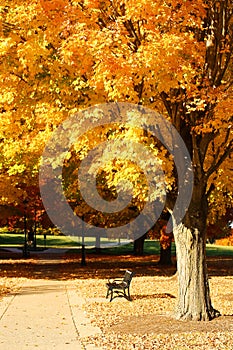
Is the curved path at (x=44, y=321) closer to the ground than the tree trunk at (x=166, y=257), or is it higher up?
closer to the ground

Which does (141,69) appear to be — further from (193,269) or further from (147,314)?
(147,314)

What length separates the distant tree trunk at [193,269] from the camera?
547 inches

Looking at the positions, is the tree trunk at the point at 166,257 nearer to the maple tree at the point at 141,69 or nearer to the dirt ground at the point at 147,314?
the dirt ground at the point at 147,314

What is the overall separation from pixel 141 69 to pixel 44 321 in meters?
6.15

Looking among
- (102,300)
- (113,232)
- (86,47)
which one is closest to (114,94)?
(86,47)

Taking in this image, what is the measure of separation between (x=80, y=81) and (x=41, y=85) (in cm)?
125

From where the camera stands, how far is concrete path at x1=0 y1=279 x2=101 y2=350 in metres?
11.2

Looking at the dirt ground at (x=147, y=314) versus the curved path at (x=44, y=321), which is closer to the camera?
the curved path at (x=44, y=321)

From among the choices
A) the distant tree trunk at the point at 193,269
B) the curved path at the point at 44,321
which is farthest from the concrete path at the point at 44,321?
the distant tree trunk at the point at 193,269

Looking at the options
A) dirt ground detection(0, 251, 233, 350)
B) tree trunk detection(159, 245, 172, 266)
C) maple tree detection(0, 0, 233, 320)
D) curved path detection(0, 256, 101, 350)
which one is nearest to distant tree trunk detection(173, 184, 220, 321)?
maple tree detection(0, 0, 233, 320)

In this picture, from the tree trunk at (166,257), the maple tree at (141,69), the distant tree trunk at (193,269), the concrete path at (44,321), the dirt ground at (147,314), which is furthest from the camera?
the tree trunk at (166,257)

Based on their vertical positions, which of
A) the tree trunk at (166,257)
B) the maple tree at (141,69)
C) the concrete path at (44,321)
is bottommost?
the concrete path at (44,321)

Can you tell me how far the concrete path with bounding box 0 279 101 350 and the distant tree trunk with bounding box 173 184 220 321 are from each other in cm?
232

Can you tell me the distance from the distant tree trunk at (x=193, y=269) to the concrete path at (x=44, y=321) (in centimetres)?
232
